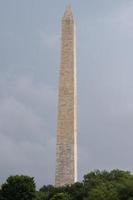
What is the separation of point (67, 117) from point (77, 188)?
6.28 metres

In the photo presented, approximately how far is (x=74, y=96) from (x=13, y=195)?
33.1 ft

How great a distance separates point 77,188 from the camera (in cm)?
5669

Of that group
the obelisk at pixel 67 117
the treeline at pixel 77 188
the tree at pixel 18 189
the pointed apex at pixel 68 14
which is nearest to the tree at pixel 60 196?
the treeline at pixel 77 188

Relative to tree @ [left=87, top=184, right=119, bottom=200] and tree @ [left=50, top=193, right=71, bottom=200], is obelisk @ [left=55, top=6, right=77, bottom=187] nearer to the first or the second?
tree @ [left=50, top=193, right=71, bottom=200]

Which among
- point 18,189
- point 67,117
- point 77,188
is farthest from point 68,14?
point 18,189

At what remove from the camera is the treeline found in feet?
172

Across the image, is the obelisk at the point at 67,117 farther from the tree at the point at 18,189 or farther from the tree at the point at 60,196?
the tree at the point at 60,196

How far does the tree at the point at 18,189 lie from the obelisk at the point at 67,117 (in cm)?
256

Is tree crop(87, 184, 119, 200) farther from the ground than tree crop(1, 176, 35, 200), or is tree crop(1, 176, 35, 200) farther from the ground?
tree crop(1, 176, 35, 200)

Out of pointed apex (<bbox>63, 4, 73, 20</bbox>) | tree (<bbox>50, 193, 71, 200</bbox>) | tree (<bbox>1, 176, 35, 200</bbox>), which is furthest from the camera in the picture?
pointed apex (<bbox>63, 4, 73, 20</bbox>)

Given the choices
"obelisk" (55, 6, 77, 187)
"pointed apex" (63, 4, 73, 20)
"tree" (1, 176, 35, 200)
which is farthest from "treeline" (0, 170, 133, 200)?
"pointed apex" (63, 4, 73, 20)

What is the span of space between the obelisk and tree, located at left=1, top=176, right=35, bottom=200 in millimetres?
2563

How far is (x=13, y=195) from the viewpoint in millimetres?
57375

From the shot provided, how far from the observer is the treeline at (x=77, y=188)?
5241 centimetres
